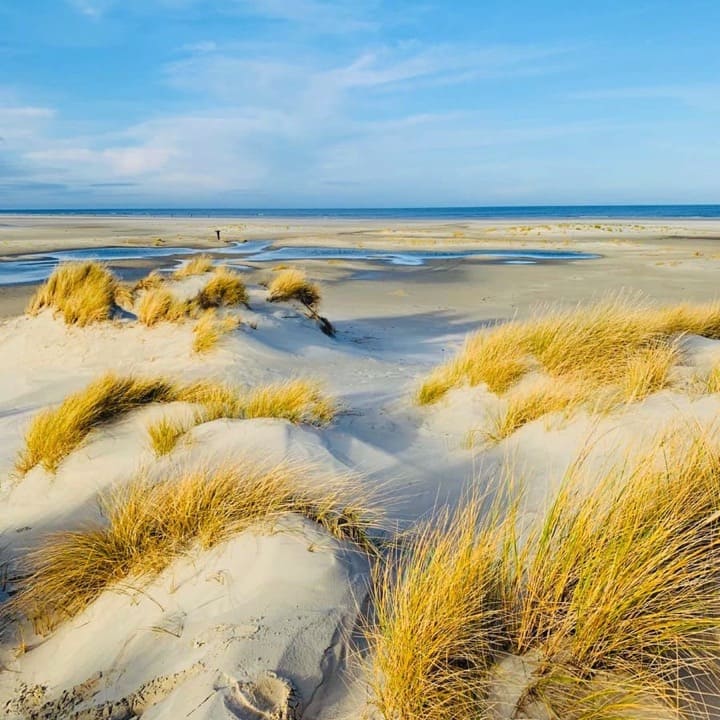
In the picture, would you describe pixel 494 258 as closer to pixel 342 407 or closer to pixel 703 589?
pixel 342 407

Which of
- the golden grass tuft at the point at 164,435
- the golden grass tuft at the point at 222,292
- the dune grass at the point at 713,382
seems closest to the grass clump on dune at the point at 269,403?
the golden grass tuft at the point at 164,435

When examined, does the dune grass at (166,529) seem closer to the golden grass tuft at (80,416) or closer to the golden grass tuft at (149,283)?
the golden grass tuft at (80,416)

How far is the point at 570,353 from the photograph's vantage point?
5.70 m

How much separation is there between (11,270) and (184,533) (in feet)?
66.1

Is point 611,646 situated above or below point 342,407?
above

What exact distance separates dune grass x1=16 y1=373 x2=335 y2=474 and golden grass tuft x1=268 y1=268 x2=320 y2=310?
505 cm

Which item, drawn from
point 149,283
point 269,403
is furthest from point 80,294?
point 269,403

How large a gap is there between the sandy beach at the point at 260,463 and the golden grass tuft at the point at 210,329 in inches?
4.6

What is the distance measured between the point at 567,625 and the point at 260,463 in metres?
1.91

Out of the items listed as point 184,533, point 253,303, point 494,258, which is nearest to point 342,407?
point 184,533

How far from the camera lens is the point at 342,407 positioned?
5469mm

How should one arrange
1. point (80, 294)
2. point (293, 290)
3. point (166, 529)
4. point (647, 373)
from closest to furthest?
point (166, 529) → point (647, 373) → point (80, 294) → point (293, 290)

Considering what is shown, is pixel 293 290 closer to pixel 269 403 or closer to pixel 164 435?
pixel 269 403

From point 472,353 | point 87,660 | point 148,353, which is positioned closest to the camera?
point 87,660
